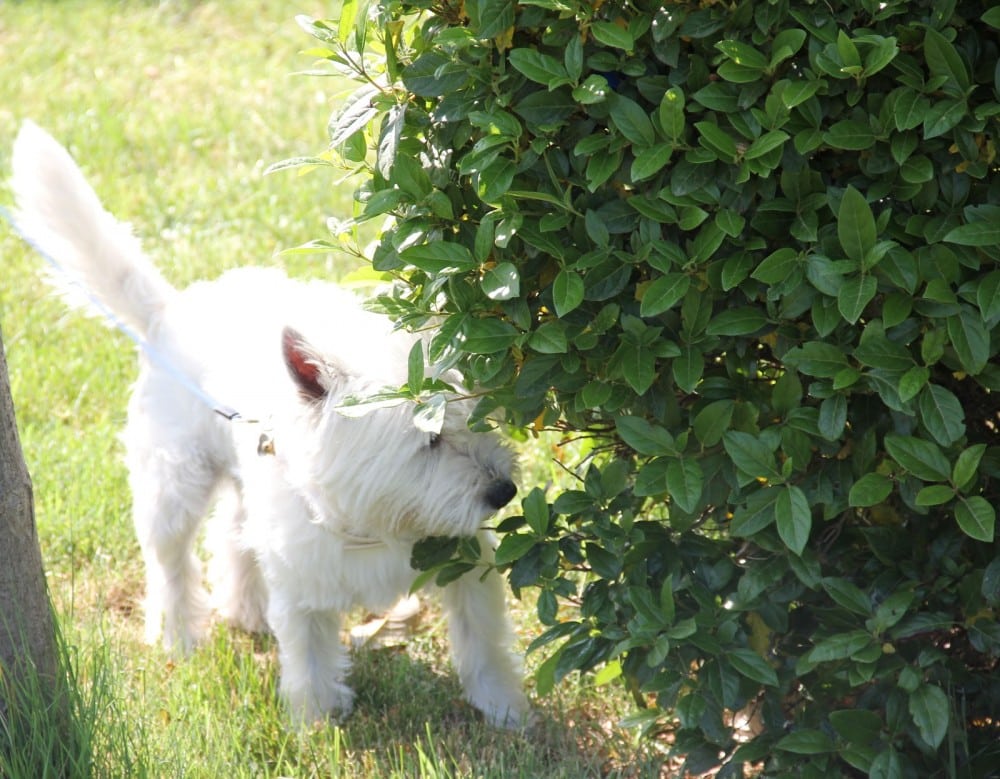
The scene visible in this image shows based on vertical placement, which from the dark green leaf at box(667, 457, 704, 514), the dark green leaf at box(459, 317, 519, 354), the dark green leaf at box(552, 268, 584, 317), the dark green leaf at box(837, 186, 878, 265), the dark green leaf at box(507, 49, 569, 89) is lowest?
the dark green leaf at box(667, 457, 704, 514)

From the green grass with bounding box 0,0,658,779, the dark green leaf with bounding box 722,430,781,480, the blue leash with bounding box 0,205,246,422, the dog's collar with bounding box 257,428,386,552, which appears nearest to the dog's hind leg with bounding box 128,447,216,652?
the green grass with bounding box 0,0,658,779

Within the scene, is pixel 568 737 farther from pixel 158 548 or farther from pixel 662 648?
pixel 158 548

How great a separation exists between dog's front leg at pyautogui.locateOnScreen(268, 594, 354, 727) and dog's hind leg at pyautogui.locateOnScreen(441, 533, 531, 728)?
369 mm

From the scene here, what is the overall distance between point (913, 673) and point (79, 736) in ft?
6.28

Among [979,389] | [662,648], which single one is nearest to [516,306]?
[662,648]

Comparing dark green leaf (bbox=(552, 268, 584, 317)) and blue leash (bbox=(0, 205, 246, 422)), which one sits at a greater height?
dark green leaf (bbox=(552, 268, 584, 317))

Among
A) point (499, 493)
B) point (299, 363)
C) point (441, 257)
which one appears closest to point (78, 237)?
point (299, 363)

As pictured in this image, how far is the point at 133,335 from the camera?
413cm

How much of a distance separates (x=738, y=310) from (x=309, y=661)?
1.84 metres

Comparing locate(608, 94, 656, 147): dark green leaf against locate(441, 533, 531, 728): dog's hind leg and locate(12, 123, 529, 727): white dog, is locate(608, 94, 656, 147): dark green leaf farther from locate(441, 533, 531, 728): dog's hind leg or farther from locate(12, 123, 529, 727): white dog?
→ locate(441, 533, 531, 728): dog's hind leg

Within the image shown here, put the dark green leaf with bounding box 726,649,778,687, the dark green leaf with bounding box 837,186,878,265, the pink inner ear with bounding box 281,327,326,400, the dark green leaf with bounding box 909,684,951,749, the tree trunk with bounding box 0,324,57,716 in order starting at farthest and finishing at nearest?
the pink inner ear with bounding box 281,327,326,400 → the tree trunk with bounding box 0,324,57,716 → the dark green leaf with bounding box 726,649,778,687 → the dark green leaf with bounding box 909,684,951,749 → the dark green leaf with bounding box 837,186,878,265

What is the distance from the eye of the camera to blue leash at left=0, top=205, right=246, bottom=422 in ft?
12.8

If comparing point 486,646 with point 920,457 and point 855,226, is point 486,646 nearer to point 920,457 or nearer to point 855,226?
point 920,457

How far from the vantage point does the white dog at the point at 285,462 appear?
10.5ft
